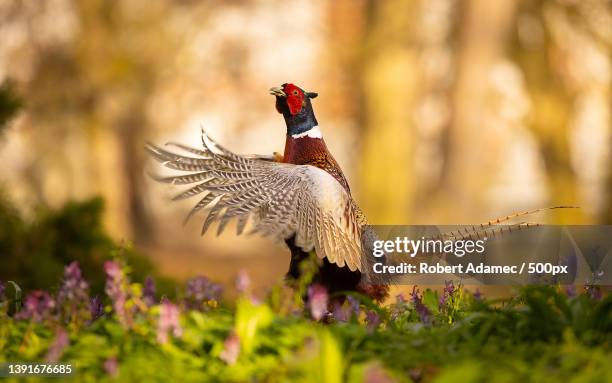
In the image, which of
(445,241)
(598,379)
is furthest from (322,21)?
(598,379)

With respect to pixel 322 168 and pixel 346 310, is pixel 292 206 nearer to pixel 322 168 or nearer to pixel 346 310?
pixel 322 168

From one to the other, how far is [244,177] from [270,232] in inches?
11.8

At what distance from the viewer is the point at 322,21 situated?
24516mm

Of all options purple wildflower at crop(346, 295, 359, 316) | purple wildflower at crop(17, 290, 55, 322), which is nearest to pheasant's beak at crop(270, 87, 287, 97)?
purple wildflower at crop(346, 295, 359, 316)

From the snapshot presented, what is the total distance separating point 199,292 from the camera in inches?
153

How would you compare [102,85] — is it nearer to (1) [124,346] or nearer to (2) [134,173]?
(2) [134,173]

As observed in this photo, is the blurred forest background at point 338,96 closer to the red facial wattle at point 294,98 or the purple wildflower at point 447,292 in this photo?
the red facial wattle at point 294,98

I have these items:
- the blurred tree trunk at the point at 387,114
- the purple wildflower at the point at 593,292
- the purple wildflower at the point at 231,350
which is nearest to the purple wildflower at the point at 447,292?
the purple wildflower at the point at 593,292

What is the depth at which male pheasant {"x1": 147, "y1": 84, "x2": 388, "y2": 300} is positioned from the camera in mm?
4094

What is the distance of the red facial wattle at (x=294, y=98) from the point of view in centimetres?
470

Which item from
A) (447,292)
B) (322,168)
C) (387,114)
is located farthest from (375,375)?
(387,114)

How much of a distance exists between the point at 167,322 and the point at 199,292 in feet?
2.97
